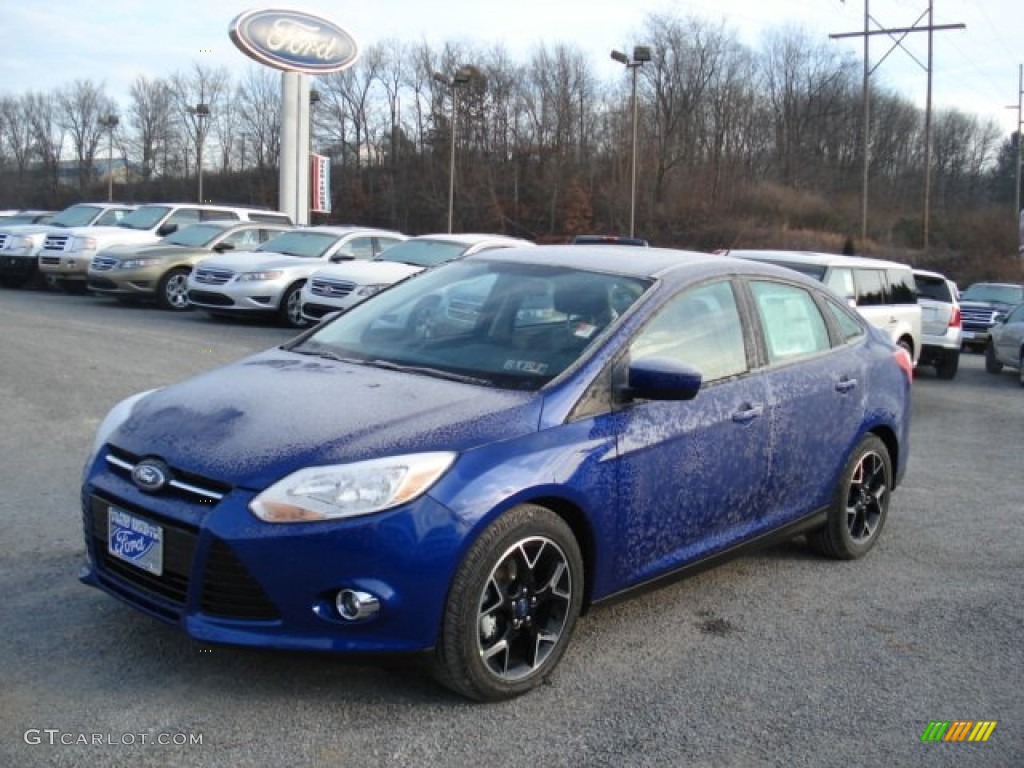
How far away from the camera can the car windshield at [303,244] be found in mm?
16672

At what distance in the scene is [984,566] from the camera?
5473mm

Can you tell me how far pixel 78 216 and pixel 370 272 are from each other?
940 centimetres

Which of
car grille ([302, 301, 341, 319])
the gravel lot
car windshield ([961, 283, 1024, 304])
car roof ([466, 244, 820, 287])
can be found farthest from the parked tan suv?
car windshield ([961, 283, 1024, 304])

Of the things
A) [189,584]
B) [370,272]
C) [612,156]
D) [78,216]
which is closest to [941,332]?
[370,272]

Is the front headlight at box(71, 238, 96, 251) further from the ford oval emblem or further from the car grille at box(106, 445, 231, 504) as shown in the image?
the car grille at box(106, 445, 231, 504)

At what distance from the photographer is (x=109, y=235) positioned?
18.8m

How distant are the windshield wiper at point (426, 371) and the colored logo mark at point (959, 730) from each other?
1.97 m

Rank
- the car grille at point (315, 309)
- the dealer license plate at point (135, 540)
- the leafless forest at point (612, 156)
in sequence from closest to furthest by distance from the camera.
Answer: the dealer license plate at point (135, 540) → the car grille at point (315, 309) → the leafless forest at point (612, 156)

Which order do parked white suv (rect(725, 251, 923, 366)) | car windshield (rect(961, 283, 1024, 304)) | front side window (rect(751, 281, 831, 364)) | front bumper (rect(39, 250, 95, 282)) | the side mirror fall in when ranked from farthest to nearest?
car windshield (rect(961, 283, 1024, 304)), front bumper (rect(39, 250, 95, 282)), parked white suv (rect(725, 251, 923, 366)), front side window (rect(751, 281, 831, 364)), the side mirror

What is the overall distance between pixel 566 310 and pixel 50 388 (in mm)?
6502

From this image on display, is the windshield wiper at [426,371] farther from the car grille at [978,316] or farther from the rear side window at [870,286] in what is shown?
the car grille at [978,316]

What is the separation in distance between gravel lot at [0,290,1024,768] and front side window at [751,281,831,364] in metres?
1.14

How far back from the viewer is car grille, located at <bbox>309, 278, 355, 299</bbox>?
1434cm

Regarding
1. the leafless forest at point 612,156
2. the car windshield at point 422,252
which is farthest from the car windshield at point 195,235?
the leafless forest at point 612,156
